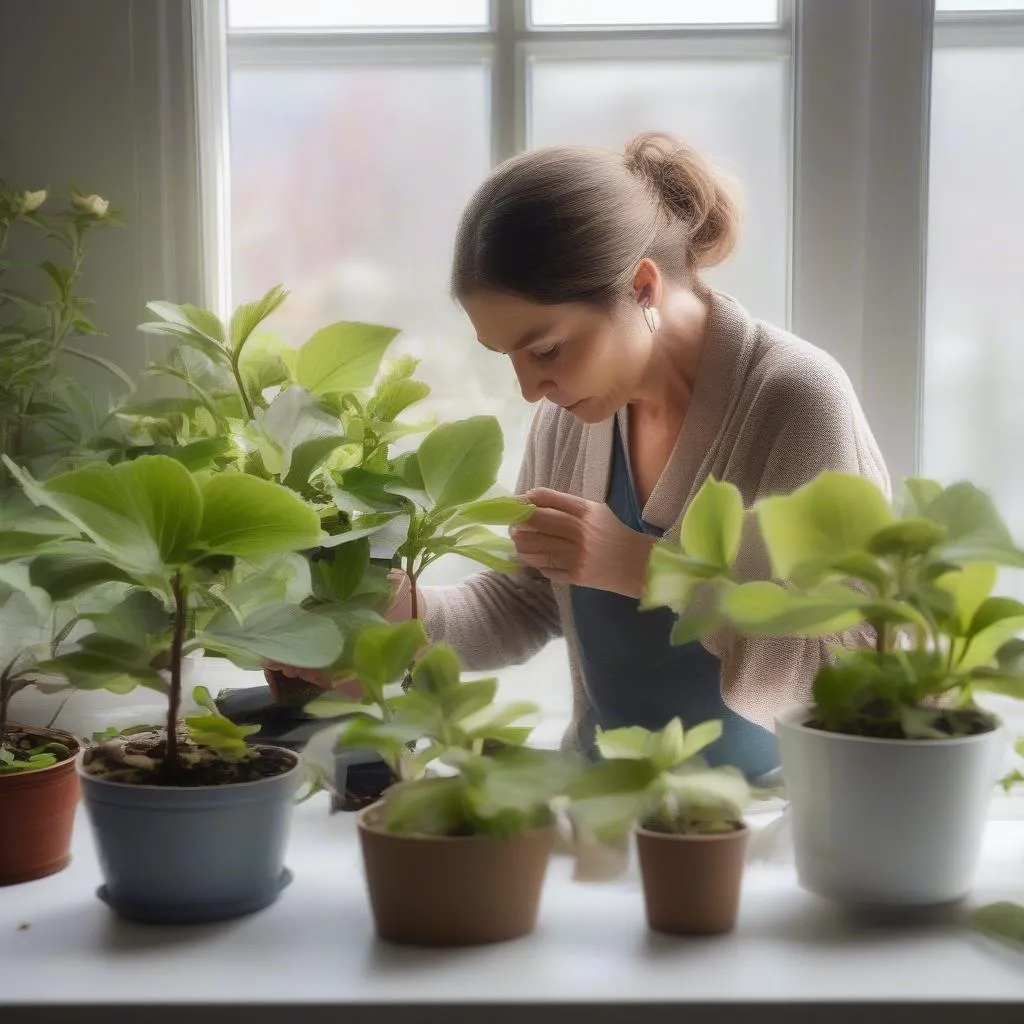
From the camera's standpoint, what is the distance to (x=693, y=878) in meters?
0.65

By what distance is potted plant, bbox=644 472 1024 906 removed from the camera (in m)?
0.62

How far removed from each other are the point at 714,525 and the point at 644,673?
2.93 feet

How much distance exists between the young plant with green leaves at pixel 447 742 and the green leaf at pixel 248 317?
39 centimetres

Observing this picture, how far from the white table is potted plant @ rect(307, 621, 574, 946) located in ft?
0.06

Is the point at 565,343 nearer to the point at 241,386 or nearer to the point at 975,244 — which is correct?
the point at 241,386

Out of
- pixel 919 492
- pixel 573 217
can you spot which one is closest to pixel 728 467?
pixel 573 217

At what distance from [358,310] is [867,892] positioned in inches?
43.2

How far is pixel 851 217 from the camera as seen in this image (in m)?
1.48

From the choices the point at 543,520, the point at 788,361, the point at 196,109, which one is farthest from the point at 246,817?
the point at 196,109

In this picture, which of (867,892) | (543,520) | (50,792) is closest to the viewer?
(867,892)

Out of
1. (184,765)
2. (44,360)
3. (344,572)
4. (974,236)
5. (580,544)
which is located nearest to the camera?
(184,765)

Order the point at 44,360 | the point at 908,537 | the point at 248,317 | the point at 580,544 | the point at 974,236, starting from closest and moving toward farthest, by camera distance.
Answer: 1. the point at 908,537
2. the point at 248,317
3. the point at 44,360
4. the point at 580,544
5. the point at 974,236

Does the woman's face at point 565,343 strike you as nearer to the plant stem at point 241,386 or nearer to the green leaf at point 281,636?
the plant stem at point 241,386

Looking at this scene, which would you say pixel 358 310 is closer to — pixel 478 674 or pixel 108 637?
pixel 478 674
